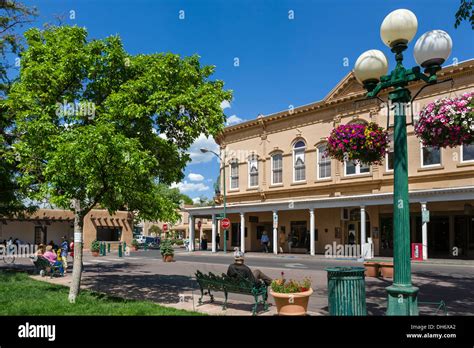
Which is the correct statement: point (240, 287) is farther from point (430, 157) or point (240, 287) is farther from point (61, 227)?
point (61, 227)

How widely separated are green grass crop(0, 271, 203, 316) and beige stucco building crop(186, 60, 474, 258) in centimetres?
1431

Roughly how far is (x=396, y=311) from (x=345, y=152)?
2.78 meters

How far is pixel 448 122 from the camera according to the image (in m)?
6.53

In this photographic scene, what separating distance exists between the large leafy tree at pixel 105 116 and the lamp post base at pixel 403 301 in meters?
5.30

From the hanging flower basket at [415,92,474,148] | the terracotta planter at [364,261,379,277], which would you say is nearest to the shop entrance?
the terracotta planter at [364,261,379,277]

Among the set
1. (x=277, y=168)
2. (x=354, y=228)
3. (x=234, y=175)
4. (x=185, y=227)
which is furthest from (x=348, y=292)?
(x=185, y=227)

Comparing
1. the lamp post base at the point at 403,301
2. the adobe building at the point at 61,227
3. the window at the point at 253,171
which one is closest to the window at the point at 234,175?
the window at the point at 253,171

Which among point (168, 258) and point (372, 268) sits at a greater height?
point (372, 268)

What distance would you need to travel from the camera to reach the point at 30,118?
10.8 m

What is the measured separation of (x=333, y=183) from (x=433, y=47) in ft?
79.7

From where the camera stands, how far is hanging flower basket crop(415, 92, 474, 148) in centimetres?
646

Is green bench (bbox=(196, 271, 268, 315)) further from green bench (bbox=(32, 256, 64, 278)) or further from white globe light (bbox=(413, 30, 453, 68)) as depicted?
green bench (bbox=(32, 256, 64, 278))

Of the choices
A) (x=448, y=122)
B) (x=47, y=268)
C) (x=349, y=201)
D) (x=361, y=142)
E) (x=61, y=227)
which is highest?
(x=448, y=122)
